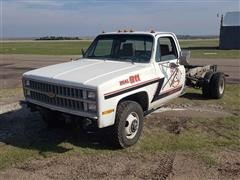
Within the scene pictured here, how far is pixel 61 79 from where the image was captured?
6633 millimetres

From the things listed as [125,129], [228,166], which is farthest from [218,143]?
[125,129]

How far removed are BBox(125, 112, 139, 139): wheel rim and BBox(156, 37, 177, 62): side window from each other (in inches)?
58.3

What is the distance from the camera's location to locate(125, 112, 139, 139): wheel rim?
6.79m

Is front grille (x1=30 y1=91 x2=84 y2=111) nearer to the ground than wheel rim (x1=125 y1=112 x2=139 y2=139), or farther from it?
farther from it

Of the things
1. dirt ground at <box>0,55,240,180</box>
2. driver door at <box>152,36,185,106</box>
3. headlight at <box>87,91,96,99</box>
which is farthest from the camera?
driver door at <box>152,36,185,106</box>

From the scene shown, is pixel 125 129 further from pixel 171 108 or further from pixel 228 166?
pixel 171 108

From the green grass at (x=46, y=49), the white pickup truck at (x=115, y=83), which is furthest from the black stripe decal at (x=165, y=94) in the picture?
the green grass at (x=46, y=49)

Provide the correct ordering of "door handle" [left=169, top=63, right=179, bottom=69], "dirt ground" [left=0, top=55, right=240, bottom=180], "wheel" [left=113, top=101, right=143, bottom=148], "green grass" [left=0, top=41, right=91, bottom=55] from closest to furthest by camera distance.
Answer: "dirt ground" [left=0, top=55, right=240, bottom=180] < "wheel" [left=113, top=101, right=143, bottom=148] < "door handle" [left=169, top=63, right=179, bottom=69] < "green grass" [left=0, top=41, right=91, bottom=55]

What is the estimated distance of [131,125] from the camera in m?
6.88

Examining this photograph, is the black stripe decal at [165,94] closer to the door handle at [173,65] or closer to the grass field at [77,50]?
the door handle at [173,65]

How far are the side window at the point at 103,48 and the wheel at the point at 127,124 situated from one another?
1.77 metres

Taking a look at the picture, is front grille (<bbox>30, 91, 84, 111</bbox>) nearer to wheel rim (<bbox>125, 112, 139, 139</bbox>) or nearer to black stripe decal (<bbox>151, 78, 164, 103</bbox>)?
wheel rim (<bbox>125, 112, 139, 139</bbox>)

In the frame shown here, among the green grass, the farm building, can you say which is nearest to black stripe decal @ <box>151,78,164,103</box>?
the green grass

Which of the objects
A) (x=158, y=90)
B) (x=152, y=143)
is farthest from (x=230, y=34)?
(x=152, y=143)
